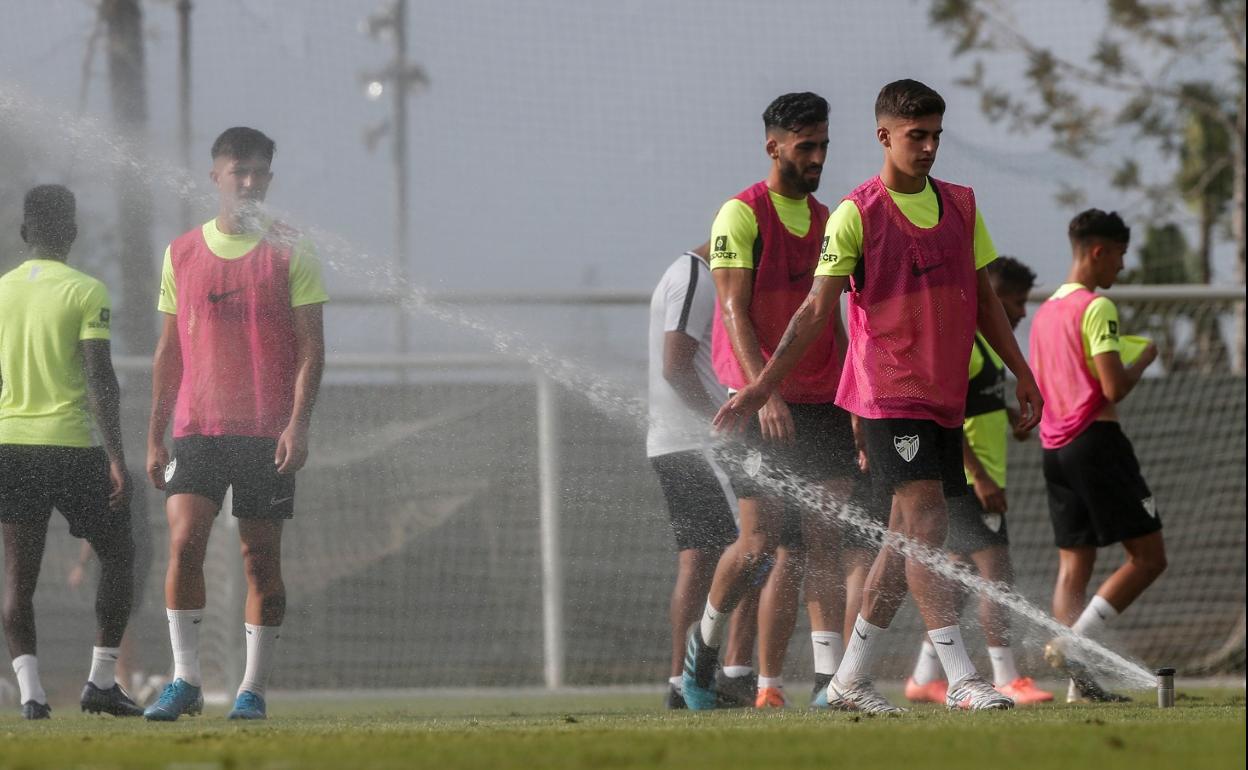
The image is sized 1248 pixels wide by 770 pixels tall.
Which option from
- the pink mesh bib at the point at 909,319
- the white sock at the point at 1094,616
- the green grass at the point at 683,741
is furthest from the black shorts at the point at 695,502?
the white sock at the point at 1094,616

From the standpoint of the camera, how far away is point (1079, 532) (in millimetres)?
7551

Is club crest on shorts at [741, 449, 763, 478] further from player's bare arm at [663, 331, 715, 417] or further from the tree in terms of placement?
the tree

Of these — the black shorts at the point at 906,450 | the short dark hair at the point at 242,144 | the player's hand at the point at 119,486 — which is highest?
the short dark hair at the point at 242,144

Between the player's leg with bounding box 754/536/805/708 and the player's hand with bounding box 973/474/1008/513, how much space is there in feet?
3.68

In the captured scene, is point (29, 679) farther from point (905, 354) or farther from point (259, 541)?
point (905, 354)

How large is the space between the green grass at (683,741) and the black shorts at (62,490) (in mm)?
896

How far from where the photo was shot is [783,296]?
6672 mm

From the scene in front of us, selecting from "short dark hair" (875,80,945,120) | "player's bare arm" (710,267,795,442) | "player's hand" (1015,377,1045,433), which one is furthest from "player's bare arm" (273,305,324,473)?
"player's hand" (1015,377,1045,433)

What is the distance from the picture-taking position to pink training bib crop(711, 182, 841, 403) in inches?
261

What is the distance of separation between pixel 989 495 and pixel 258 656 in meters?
3.21

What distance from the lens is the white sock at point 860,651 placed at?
5.71 metres

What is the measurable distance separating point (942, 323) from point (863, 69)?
5.52 metres

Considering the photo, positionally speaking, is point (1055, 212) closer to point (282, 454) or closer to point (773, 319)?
point (773, 319)

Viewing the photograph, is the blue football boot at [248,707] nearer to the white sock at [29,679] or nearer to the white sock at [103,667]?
the white sock at [103,667]
